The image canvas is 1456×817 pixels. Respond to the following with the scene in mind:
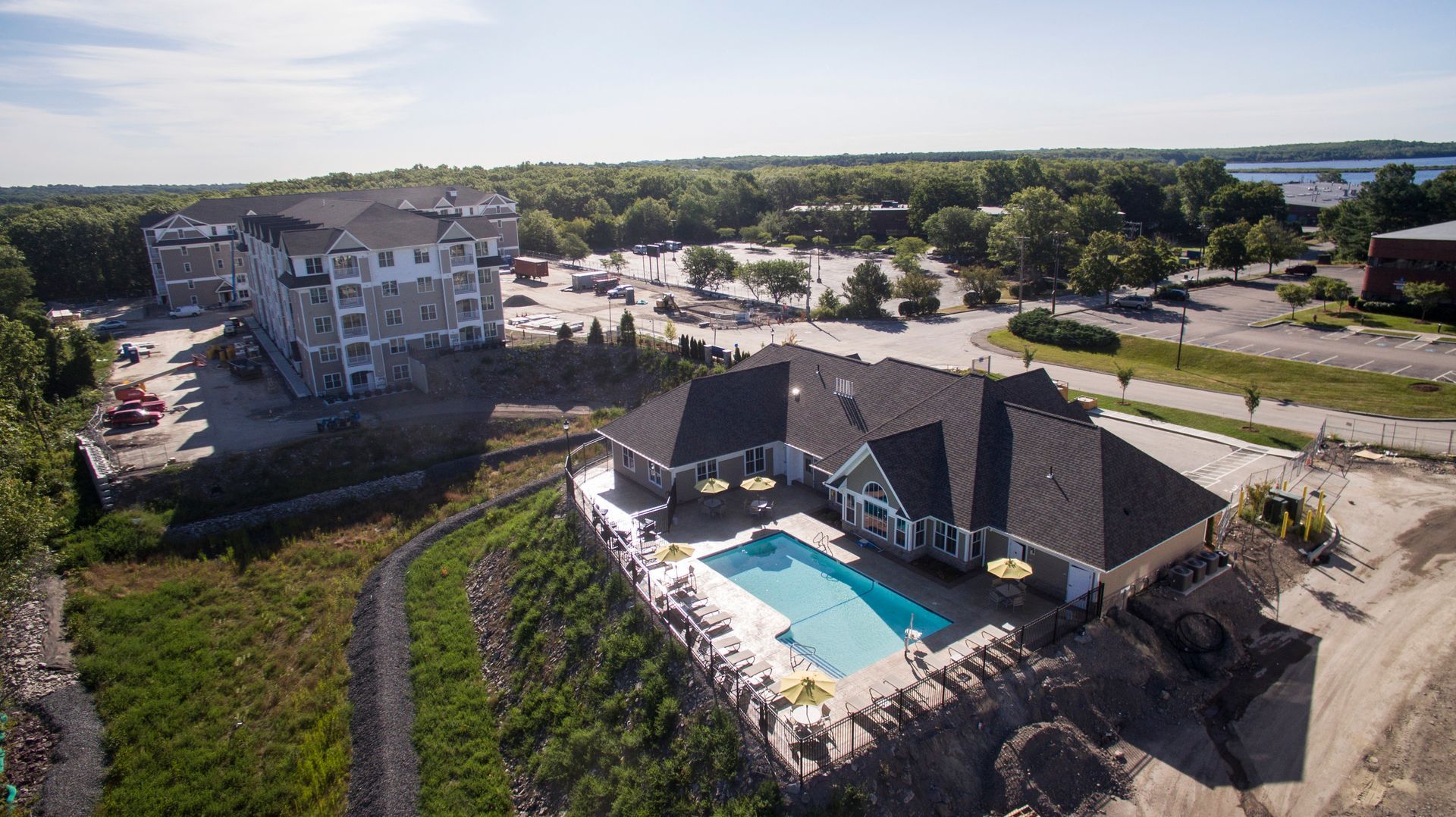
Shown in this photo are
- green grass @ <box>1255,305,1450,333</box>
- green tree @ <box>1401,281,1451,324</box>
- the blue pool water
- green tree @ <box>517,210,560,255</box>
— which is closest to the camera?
the blue pool water

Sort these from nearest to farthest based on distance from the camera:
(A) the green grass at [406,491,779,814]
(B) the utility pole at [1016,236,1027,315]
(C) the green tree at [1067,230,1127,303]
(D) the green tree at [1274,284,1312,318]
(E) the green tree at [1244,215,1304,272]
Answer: (A) the green grass at [406,491,779,814]
(D) the green tree at [1274,284,1312,318]
(C) the green tree at [1067,230,1127,303]
(B) the utility pole at [1016,236,1027,315]
(E) the green tree at [1244,215,1304,272]

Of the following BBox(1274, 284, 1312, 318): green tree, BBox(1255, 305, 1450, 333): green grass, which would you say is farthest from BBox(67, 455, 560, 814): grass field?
BBox(1274, 284, 1312, 318): green tree

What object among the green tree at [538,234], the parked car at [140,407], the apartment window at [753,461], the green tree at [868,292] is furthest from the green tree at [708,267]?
the apartment window at [753,461]

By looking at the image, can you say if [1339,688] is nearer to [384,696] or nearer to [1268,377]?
[384,696]

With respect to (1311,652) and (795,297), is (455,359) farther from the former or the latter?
(1311,652)

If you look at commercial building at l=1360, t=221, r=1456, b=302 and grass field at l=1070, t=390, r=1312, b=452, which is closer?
grass field at l=1070, t=390, r=1312, b=452

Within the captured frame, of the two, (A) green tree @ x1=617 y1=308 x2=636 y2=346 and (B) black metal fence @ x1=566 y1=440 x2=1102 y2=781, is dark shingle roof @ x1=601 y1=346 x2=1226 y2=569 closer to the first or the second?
(B) black metal fence @ x1=566 y1=440 x2=1102 y2=781
